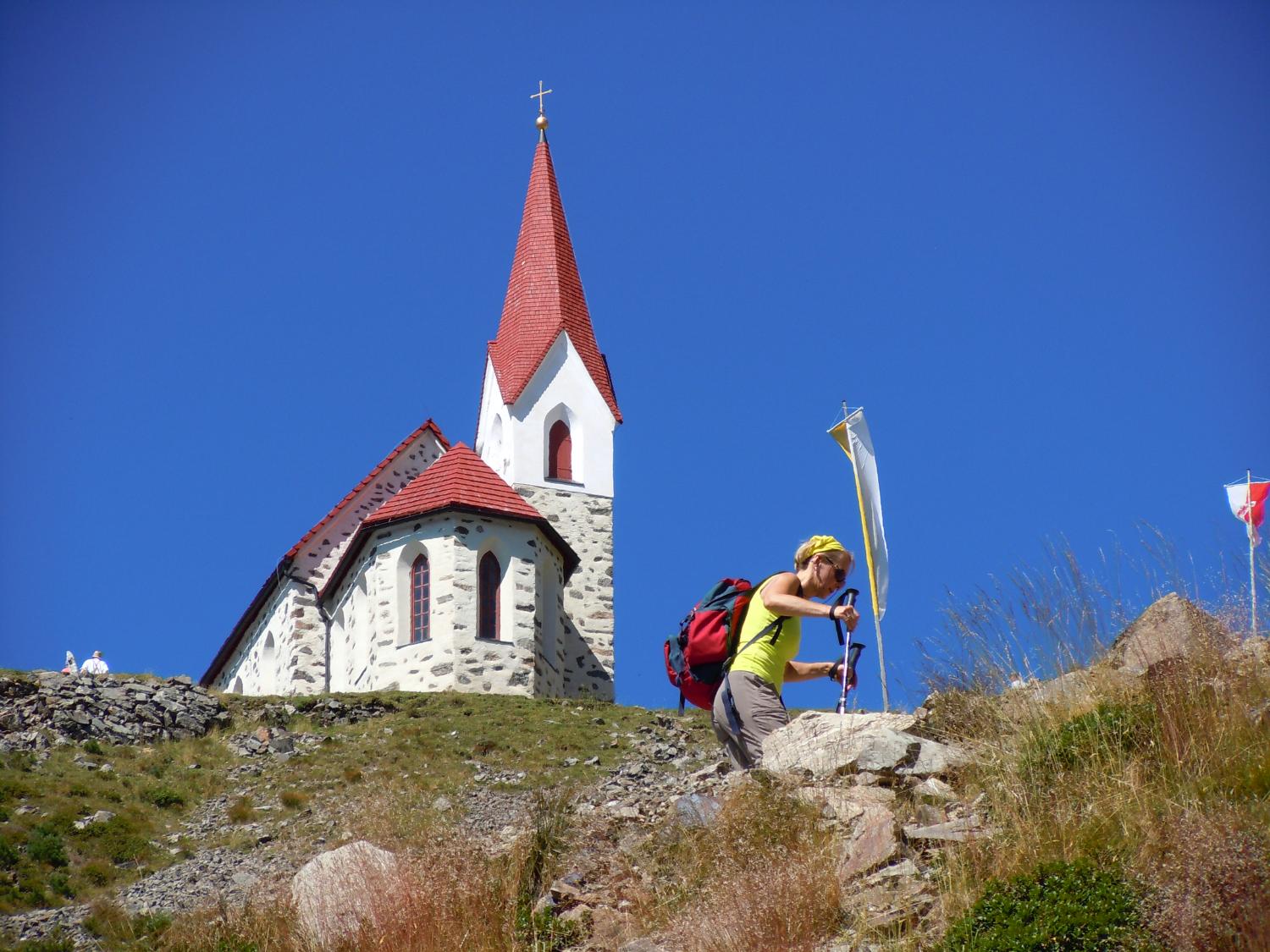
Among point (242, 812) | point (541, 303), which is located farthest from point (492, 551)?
point (242, 812)

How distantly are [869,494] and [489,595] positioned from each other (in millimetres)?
19198

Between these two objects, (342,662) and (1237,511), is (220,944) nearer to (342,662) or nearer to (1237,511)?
(1237,511)

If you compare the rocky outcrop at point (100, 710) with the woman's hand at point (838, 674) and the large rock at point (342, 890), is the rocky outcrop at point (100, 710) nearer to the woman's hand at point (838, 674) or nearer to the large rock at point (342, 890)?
the large rock at point (342, 890)

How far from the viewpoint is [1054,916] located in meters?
8.28

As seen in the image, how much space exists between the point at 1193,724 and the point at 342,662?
82.9ft

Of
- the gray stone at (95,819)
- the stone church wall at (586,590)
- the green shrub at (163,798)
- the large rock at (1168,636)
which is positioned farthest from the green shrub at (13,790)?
the stone church wall at (586,590)

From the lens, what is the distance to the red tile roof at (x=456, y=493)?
31.3 meters

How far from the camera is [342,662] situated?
3334cm

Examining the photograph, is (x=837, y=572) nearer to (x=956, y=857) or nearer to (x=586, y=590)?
(x=956, y=857)

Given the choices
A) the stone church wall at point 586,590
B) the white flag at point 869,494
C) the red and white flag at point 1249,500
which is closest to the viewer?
the white flag at point 869,494

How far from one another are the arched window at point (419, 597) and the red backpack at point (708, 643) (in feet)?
64.6

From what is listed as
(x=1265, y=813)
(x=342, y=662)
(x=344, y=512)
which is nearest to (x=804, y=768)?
(x=1265, y=813)

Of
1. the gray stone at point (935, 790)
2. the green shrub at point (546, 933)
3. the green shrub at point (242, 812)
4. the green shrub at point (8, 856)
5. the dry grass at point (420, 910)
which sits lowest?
the green shrub at point (546, 933)

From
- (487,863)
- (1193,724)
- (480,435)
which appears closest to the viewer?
(1193,724)
